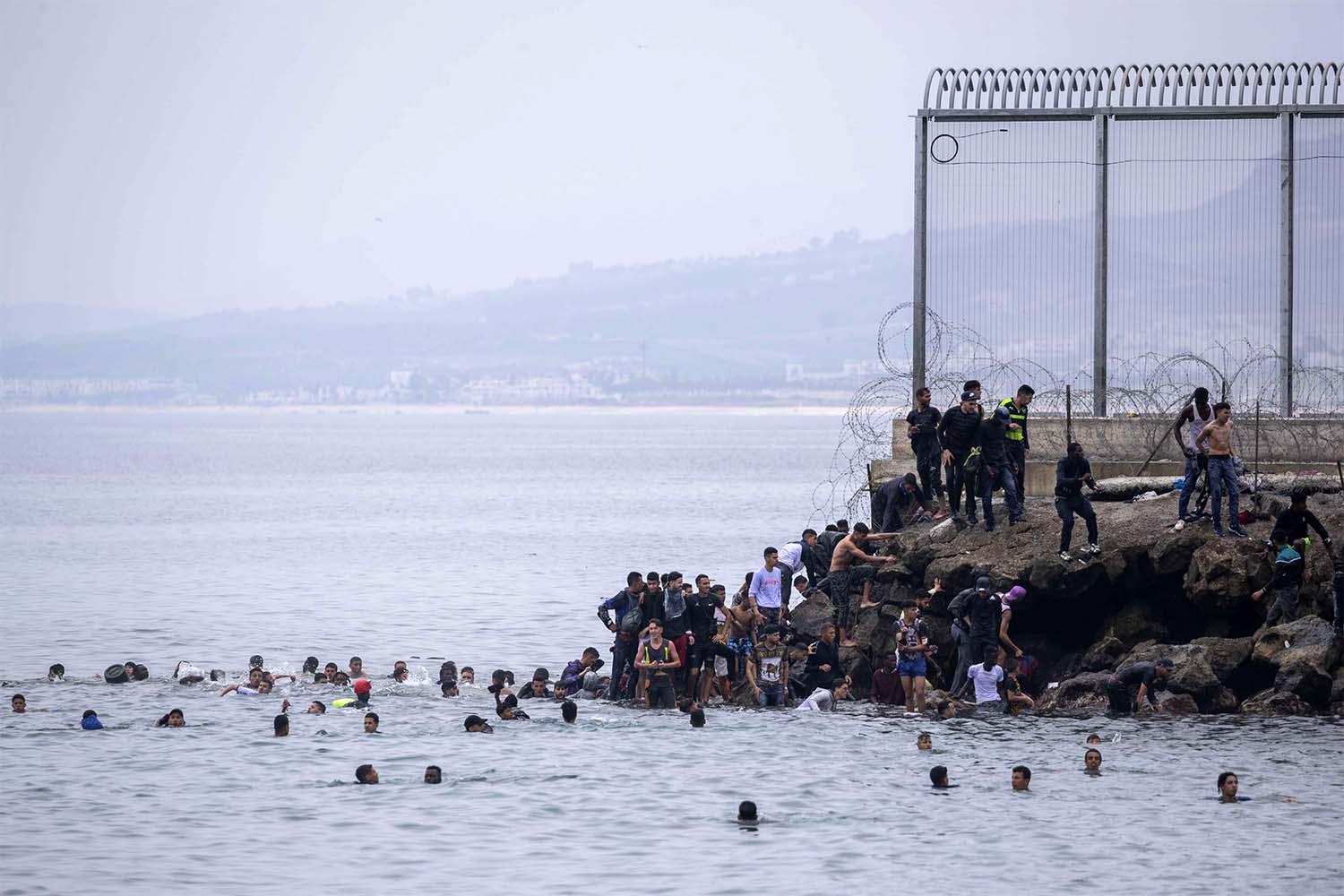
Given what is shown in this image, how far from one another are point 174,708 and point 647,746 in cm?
778

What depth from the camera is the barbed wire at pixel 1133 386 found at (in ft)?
92.1

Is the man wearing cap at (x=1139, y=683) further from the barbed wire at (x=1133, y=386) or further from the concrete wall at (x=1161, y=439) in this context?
the barbed wire at (x=1133, y=386)

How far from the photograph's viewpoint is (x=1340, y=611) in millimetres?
23734

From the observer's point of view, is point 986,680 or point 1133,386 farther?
point 1133,386

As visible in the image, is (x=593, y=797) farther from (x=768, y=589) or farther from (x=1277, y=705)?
(x=1277, y=705)

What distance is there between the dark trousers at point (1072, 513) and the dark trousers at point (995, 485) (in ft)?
3.00

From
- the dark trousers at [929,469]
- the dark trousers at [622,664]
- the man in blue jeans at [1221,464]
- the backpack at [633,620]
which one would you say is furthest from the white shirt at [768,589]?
the man in blue jeans at [1221,464]

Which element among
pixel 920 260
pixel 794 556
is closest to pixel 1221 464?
pixel 920 260

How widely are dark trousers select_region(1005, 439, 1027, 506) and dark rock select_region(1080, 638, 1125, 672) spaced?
2391mm

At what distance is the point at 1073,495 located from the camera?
24.7 m

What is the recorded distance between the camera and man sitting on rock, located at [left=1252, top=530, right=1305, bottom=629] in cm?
2386

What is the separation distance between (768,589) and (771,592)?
74 mm

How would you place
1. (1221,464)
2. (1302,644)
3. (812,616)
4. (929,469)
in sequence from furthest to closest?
(812,616) < (929,469) < (1221,464) < (1302,644)

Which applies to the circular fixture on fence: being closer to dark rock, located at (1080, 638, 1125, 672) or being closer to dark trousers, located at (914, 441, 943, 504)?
dark trousers, located at (914, 441, 943, 504)
